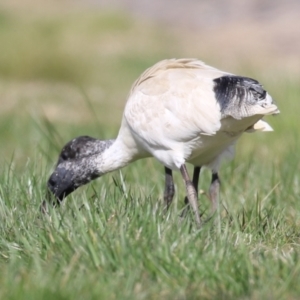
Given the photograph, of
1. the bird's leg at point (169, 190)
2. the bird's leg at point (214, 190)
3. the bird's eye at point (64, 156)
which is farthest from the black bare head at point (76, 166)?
the bird's leg at point (214, 190)

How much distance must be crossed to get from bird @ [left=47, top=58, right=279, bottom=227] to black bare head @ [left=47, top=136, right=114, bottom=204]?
10cm

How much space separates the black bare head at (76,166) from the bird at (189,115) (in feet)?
0.32

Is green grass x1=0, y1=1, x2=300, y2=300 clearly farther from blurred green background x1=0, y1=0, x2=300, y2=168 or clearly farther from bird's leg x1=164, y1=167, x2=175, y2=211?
blurred green background x1=0, y1=0, x2=300, y2=168

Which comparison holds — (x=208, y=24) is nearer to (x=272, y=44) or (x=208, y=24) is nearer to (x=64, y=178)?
(x=272, y=44)

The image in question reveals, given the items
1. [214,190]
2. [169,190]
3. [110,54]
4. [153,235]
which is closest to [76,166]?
[169,190]

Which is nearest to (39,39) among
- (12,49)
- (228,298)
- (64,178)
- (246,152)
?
(12,49)

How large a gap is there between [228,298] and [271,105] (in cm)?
135

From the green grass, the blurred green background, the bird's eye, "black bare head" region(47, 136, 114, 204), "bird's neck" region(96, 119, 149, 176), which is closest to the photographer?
the green grass

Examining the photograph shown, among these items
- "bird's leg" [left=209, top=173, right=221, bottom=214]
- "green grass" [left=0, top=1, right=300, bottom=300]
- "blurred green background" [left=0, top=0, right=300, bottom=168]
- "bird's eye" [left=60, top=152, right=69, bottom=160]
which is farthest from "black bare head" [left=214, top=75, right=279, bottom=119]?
"blurred green background" [left=0, top=0, right=300, bottom=168]

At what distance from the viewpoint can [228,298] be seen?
3676 mm

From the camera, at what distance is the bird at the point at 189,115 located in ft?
15.6

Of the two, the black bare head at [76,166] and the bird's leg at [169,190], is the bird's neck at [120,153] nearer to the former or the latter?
the black bare head at [76,166]

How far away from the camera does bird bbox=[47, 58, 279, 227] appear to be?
476cm

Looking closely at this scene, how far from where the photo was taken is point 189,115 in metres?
4.88
